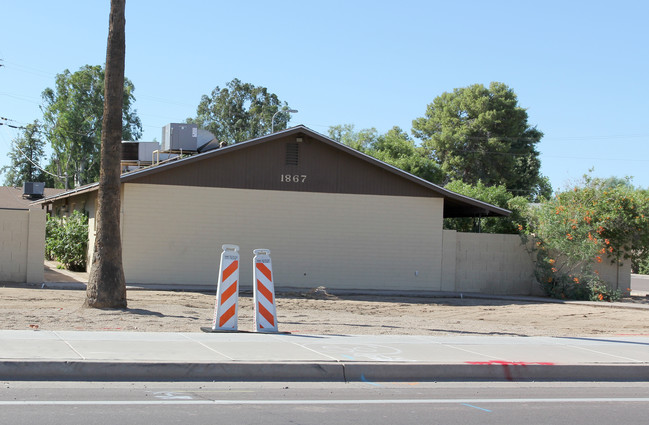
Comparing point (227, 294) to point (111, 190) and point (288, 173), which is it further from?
point (288, 173)

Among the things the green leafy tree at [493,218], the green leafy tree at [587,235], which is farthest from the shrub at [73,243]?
the green leafy tree at [493,218]

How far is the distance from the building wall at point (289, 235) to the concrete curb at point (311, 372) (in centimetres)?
1406

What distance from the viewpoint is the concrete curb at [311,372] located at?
8.62 m

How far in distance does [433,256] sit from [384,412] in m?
17.6

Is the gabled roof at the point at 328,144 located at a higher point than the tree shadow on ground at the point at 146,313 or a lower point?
higher

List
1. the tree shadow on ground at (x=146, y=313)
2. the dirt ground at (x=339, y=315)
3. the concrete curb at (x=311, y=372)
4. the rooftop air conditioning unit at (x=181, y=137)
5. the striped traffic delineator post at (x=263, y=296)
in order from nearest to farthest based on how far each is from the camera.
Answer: the concrete curb at (x=311, y=372) → the striped traffic delineator post at (x=263, y=296) → the dirt ground at (x=339, y=315) → the tree shadow on ground at (x=146, y=313) → the rooftop air conditioning unit at (x=181, y=137)

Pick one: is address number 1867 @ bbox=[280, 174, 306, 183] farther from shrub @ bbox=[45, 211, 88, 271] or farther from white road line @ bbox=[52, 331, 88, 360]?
white road line @ bbox=[52, 331, 88, 360]

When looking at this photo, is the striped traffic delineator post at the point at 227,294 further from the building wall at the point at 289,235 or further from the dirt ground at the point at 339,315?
the building wall at the point at 289,235

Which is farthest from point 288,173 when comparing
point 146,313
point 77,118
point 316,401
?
point 77,118

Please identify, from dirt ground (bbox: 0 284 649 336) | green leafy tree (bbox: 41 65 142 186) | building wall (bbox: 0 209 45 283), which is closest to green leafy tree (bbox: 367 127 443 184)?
green leafy tree (bbox: 41 65 142 186)

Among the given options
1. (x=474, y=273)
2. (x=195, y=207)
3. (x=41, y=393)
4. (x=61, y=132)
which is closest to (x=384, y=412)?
(x=41, y=393)

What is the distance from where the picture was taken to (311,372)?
9.41 metres

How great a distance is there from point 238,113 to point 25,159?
19.2m

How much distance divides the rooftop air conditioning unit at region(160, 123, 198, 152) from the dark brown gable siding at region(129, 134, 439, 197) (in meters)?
5.12
